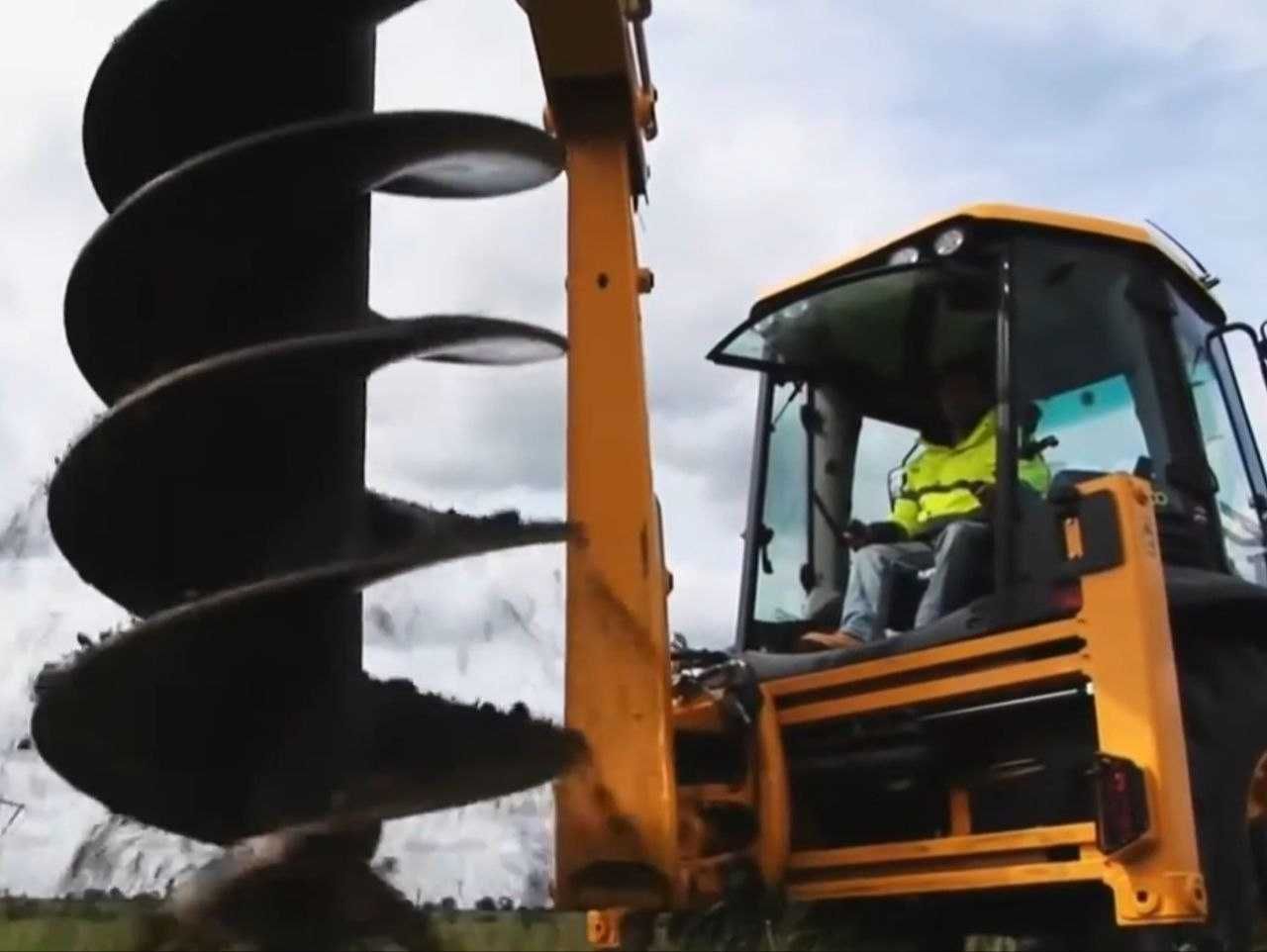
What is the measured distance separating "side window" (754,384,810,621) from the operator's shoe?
68 cm

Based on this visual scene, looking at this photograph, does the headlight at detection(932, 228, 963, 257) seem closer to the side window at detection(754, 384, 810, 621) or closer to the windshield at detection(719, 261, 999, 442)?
the windshield at detection(719, 261, 999, 442)

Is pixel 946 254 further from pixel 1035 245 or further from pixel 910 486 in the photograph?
pixel 910 486

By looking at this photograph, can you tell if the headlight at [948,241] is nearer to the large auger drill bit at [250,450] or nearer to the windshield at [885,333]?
the windshield at [885,333]

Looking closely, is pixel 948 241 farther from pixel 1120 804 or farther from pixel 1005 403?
pixel 1120 804

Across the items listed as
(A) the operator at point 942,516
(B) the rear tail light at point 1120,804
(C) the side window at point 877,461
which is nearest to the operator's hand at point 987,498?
(A) the operator at point 942,516

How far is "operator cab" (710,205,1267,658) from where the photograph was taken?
Result: 4598mm

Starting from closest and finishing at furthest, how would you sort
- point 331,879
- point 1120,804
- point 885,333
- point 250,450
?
point 331,879 < point 250,450 < point 1120,804 < point 885,333

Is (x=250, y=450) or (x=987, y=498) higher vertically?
(x=987, y=498)

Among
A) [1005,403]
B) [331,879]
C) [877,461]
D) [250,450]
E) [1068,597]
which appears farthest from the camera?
[877,461]

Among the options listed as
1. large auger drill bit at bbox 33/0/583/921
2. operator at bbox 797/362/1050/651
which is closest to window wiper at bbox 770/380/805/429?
operator at bbox 797/362/1050/651

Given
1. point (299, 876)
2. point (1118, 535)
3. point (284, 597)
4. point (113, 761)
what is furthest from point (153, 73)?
point (1118, 535)

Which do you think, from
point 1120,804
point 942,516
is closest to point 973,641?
point 1120,804

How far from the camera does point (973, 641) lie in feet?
14.1

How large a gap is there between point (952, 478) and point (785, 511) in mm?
1006
